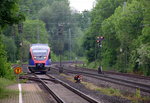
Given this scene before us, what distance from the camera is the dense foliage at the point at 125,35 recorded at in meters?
47.3

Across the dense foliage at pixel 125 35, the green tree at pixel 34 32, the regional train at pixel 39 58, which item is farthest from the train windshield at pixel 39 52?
the green tree at pixel 34 32

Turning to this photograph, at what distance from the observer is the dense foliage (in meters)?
47.3

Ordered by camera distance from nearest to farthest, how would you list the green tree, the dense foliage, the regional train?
the dense foliage, the regional train, the green tree

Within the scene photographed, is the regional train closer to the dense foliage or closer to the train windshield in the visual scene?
the train windshield

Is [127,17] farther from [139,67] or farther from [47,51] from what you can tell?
[47,51]

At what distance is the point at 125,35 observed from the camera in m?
56.2

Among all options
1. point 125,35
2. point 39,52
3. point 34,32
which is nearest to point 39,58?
point 39,52

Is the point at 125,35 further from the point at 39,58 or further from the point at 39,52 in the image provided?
the point at 39,58

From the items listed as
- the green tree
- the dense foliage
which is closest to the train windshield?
the dense foliage

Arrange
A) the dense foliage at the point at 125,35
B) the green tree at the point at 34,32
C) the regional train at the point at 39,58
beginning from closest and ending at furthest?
the dense foliage at the point at 125,35
the regional train at the point at 39,58
the green tree at the point at 34,32

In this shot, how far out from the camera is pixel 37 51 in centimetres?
4891

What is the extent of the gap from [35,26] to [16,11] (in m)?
87.4

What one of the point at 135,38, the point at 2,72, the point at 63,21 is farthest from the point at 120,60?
the point at 63,21

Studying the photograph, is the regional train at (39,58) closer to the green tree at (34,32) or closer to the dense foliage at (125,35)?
the dense foliage at (125,35)
